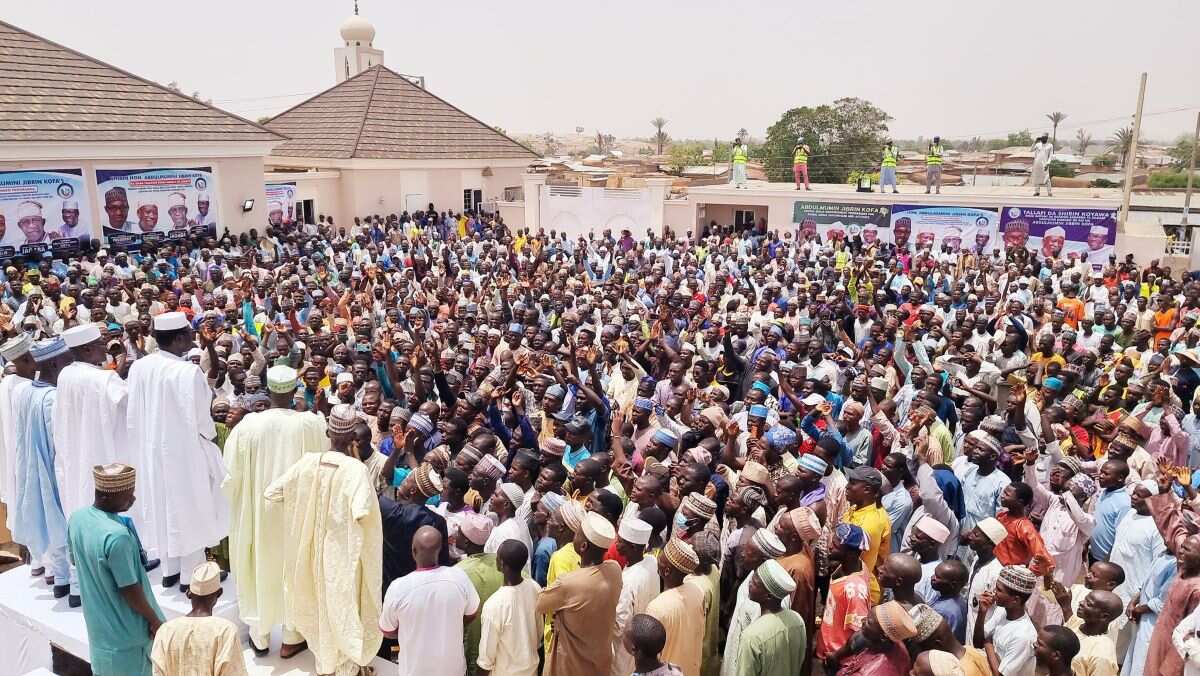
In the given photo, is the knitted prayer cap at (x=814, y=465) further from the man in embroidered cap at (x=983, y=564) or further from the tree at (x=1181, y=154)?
the tree at (x=1181, y=154)

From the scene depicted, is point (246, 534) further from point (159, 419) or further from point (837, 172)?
point (837, 172)

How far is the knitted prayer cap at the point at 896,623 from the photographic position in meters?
3.18

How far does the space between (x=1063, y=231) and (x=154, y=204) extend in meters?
21.2

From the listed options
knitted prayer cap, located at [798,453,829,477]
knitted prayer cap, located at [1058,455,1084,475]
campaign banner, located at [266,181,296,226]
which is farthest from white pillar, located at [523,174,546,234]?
knitted prayer cap, located at [1058,455,1084,475]

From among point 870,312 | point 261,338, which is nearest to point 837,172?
point 870,312

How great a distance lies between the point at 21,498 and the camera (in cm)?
471

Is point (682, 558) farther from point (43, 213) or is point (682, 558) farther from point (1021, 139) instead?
point (1021, 139)

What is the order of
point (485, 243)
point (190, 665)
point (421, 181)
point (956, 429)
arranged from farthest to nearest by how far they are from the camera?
point (421, 181) → point (485, 243) → point (956, 429) → point (190, 665)

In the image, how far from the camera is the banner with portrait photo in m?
19.7

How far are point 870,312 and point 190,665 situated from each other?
27.7 ft

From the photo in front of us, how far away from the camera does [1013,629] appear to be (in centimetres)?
343

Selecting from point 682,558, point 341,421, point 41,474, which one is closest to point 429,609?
point 341,421

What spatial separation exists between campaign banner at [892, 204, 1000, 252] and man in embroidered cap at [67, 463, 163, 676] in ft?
59.9

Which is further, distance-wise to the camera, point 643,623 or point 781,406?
point 781,406
